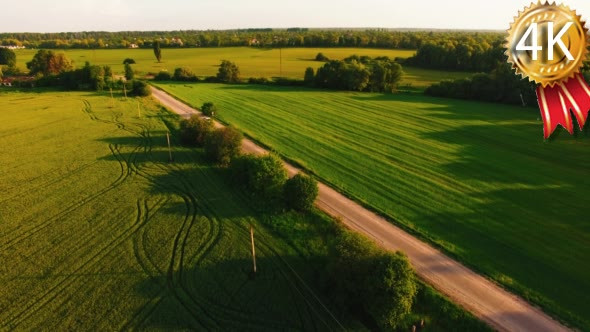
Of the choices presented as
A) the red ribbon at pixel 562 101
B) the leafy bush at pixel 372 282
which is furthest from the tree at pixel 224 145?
the red ribbon at pixel 562 101

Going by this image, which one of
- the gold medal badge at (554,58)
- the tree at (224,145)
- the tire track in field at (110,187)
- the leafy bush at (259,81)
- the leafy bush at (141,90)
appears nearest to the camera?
the gold medal badge at (554,58)

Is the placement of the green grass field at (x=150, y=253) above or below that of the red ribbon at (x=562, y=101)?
below

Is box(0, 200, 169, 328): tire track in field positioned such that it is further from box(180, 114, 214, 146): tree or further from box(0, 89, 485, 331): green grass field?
box(180, 114, 214, 146): tree

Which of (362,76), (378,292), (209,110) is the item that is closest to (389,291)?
(378,292)

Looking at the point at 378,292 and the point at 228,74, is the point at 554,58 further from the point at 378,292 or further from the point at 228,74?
the point at 228,74

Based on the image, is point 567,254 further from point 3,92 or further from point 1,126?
point 3,92

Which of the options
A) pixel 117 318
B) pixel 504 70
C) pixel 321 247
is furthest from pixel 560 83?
pixel 504 70

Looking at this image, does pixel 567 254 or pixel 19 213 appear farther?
pixel 19 213

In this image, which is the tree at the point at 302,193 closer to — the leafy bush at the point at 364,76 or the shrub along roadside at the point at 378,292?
the shrub along roadside at the point at 378,292
